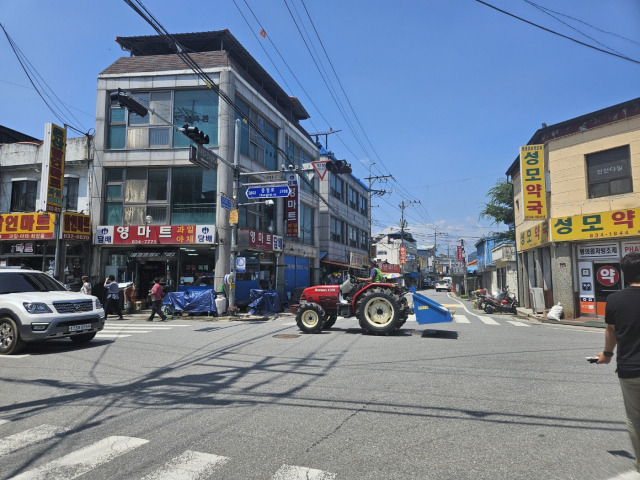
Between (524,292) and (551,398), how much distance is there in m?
19.6

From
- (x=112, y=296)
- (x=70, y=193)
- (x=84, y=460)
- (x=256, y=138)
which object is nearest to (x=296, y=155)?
(x=256, y=138)

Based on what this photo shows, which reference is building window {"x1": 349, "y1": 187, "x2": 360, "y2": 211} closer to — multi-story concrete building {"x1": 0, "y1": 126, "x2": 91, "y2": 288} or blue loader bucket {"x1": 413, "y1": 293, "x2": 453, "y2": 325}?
multi-story concrete building {"x1": 0, "y1": 126, "x2": 91, "y2": 288}

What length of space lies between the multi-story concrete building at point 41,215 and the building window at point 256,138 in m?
7.67

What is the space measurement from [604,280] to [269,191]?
13.7m

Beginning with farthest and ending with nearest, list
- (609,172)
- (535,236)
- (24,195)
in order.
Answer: (24,195), (535,236), (609,172)

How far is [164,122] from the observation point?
2053 centimetres

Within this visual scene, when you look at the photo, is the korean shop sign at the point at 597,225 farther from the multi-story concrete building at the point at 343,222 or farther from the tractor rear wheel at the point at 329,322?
the multi-story concrete building at the point at 343,222

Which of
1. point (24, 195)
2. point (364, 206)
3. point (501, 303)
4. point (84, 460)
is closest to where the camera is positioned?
point (84, 460)

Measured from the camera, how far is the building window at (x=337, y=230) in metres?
36.8

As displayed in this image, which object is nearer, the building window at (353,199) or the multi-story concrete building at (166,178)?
the multi-story concrete building at (166,178)

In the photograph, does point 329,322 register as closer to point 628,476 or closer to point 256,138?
point 628,476

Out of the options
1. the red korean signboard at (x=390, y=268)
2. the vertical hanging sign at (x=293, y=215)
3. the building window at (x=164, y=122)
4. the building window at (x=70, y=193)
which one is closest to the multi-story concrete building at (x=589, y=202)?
the vertical hanging sign at (x=293, y=215)

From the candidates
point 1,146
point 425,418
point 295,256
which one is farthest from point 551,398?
→ point 1,146

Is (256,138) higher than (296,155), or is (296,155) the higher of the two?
(296,155)
